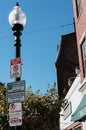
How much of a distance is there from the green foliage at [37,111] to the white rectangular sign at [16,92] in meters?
5.44

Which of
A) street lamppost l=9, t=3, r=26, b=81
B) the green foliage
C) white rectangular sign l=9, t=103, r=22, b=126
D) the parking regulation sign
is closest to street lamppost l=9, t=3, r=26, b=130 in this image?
street lamppost l=9, t=3, r=26, b=81

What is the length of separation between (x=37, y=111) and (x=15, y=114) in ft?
22.5

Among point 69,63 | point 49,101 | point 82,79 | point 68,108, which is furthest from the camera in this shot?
point 69,63

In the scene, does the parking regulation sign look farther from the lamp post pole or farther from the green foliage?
the green foliage

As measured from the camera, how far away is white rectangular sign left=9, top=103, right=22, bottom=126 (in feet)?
24.7

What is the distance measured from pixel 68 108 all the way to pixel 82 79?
16.1ft

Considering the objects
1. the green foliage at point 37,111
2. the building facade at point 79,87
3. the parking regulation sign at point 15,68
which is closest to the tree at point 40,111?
the green foliage at point 37,111

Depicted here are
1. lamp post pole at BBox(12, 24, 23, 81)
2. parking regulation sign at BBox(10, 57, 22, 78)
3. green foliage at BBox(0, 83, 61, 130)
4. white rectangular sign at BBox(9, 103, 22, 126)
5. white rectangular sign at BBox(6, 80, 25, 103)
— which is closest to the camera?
white rectangular sign at BBox(9, 103, 22, 126)

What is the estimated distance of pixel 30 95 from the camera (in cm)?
1512

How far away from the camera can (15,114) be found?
7656mm

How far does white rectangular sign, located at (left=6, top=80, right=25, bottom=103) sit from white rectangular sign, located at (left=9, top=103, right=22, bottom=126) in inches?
6.0

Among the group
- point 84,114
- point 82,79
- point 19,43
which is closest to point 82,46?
point 82,79

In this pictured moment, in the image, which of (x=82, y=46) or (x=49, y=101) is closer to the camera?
(x=49, y=101)

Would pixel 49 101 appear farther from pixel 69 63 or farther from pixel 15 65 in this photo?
pixel 69 63
